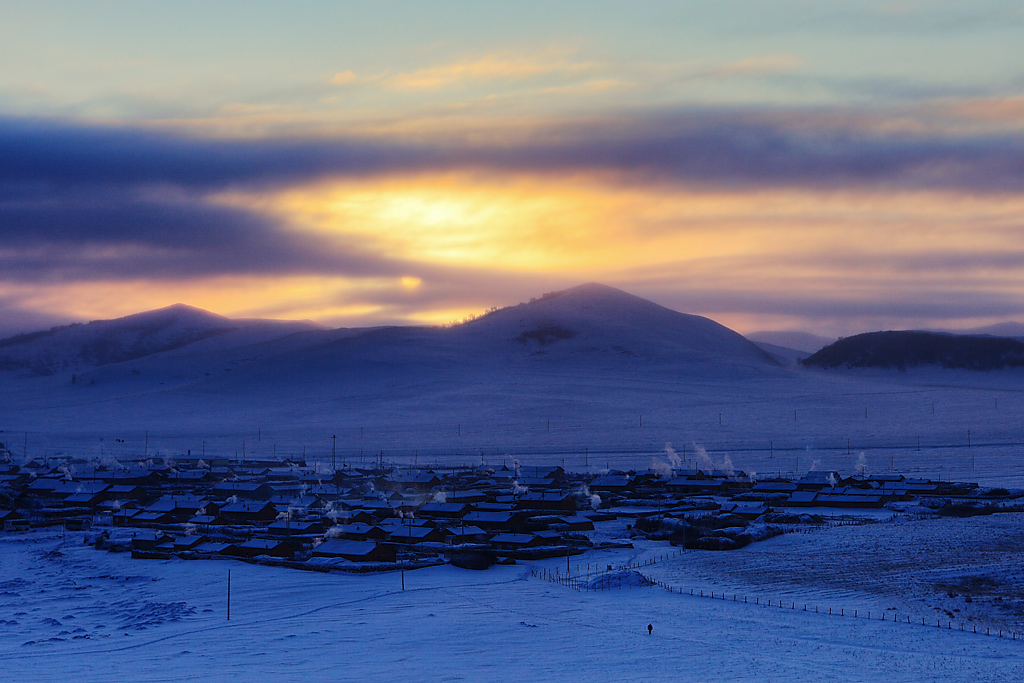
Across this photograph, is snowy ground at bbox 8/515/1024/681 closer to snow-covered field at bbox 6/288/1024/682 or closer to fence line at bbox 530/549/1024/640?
snow-covered field at bbox 6/288/1024/682

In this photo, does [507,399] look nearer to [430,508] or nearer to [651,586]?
[430,508]

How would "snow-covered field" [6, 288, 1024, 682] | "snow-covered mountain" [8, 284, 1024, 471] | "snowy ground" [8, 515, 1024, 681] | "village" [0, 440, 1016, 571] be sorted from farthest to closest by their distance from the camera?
"snow-covered mountain" [8, 284, 1024, 471] < "village" [0, 440, 1016, 571] < "snow-covered field" [6, 288, 1024, 682] < "snowy ground" [8, 515, 1024, 681]

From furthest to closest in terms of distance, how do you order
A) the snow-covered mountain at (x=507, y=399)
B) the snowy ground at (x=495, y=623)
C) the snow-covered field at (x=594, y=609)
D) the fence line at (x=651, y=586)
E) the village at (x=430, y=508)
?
the snow-covered mountain at (x=507, y=399) < the village at (x=430, y=508) < the fence line at (x=651, y=586) < the snow-covered field at (x=594, y=609) < the snowy ground at (x=495, y=623)

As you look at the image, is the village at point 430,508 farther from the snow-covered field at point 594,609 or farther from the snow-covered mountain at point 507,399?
the snow-covered mountain at point 507,399

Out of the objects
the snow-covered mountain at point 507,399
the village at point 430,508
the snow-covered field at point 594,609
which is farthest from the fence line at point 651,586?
the snow-covered mountain at point 507,399

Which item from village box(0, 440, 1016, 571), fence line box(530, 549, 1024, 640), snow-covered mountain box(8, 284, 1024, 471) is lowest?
fence line box(530, 549, 1024, 640)

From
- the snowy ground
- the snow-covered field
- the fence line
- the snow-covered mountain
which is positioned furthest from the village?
the snow-covered mountain

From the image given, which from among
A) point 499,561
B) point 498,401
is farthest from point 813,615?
point 498,401

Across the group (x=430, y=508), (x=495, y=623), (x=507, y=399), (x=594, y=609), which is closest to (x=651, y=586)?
(x=594, y=609)
